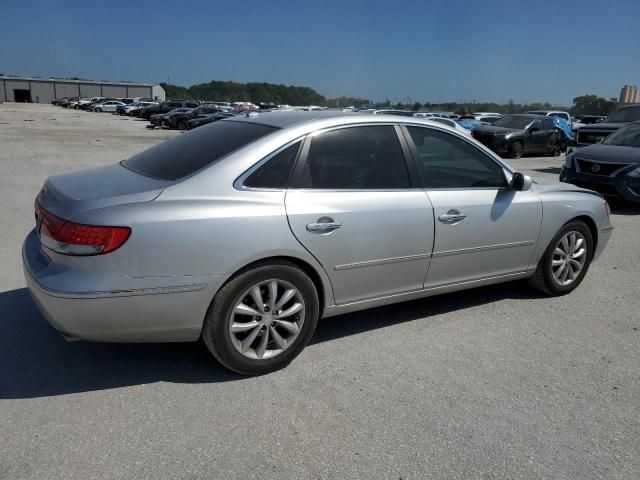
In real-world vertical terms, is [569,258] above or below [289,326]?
above

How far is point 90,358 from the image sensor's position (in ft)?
11.6

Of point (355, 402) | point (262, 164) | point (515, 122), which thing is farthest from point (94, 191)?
point (515, 122)

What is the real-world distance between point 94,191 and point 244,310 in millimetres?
1119

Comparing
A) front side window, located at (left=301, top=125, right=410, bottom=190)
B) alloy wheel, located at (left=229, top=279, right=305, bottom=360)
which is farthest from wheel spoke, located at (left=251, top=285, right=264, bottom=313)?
front side window, located at (left=301, top=125, right=410, bottom=190)

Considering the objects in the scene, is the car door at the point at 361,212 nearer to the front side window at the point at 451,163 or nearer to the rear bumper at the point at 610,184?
the front side window at the point at 451,163

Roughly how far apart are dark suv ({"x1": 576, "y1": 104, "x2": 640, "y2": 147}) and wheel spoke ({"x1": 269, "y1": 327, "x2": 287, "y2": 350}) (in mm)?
14534

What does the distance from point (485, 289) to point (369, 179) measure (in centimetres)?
204

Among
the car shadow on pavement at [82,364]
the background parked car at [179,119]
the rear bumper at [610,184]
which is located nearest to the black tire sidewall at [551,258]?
the car shadow on pavement at [82,364]

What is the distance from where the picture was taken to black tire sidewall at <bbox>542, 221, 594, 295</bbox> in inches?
185

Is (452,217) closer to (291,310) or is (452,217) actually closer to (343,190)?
(343,190)

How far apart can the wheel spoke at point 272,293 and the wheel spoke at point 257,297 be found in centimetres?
6

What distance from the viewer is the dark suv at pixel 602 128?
15714mm

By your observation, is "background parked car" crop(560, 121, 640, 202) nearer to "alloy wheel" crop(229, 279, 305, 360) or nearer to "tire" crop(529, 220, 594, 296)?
"tire" crop(529, 220, 594, 296)

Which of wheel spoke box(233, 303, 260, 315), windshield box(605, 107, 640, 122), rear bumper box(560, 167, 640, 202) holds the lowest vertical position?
wheel spoke box(233, 303, 260, 315)
